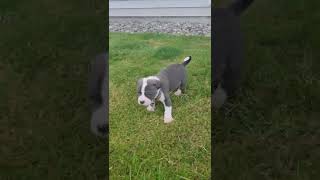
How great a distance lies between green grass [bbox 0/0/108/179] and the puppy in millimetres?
335

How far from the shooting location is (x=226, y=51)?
1.39 meters

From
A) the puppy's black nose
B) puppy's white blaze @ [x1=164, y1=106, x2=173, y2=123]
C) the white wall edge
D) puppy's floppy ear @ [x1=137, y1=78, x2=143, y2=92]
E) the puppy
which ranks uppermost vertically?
the white wall edge

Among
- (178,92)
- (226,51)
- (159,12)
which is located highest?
(159,12)

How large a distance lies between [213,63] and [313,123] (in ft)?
1.53

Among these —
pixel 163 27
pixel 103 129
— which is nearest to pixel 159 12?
pixel 163 27

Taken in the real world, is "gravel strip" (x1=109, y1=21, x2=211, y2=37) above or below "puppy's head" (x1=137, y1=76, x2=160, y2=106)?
above

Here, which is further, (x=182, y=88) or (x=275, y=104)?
(x=275, y=104)

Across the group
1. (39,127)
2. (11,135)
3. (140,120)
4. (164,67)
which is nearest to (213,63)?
(164,67)

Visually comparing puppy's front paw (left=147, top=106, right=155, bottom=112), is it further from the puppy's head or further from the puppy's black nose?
the puppy's black nose

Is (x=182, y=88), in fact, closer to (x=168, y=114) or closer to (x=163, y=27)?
(x=168, y=114)

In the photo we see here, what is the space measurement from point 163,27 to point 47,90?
46cm

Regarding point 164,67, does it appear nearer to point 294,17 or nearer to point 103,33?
point 103,33

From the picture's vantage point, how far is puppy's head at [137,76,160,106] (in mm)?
1364

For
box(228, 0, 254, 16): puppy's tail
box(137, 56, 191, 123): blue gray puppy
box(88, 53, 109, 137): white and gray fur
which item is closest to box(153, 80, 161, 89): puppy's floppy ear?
box(137, 56, 191, 123): blue gray puppy
